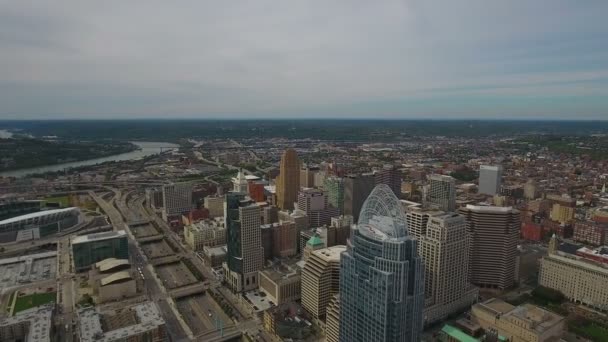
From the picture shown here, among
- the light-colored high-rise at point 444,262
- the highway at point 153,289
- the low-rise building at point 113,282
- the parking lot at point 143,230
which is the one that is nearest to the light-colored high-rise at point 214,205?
the parking lot at point 143,230

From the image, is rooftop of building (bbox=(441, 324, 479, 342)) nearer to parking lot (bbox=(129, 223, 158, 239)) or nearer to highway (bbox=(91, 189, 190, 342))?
highway (bbox=(91, 189, 190, 342))

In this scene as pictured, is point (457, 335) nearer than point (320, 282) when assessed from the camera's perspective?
Yes

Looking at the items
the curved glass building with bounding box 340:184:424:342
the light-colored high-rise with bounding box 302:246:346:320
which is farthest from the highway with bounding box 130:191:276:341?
the curved glass building with bounding box 340:184:424:342

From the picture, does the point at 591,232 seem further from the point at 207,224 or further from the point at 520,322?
the point at 207,224

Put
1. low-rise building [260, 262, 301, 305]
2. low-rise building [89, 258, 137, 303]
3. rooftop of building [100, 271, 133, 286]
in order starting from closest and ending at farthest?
low-rise building [260, 262, 301, 305] → low-rise building [89, 258, 137, 303] → rooftop of building [100, 271, 133, 286]

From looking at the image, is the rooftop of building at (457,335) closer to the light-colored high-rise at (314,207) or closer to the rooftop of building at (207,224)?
the light-colored high-rise at (314,207)

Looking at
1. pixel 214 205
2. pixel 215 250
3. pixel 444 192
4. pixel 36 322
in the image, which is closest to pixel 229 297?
pixel 215 250
